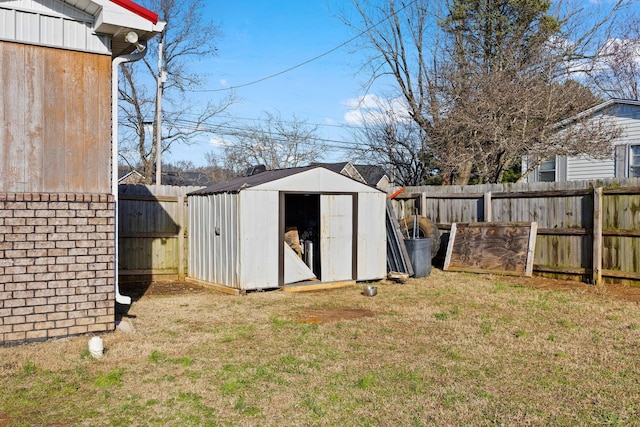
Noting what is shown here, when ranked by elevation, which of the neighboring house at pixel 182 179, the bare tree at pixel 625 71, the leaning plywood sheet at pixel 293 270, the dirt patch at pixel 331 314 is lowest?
the dirt patch at pixel 331 314

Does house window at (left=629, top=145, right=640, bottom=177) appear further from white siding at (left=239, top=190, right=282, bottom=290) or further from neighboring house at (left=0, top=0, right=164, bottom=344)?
neighboring house at (left=0, top=0, right=164, bottom=344)

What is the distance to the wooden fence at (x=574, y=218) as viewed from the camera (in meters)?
9.34

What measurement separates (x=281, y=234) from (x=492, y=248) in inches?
180

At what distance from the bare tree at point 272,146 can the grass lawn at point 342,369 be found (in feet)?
80.7

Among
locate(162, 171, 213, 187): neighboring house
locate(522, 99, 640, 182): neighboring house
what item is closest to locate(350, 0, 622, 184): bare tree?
locate(522, 99, 640, 182): neighboring house

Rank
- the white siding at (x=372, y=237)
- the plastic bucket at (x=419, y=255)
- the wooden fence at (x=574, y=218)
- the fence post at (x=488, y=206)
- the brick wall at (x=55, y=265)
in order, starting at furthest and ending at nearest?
1. the fence post at (x=488, y=206)
2. the plastic bucket at (x=419, y=255)
3. the white siding at (x=372, y=237)
4. the wooden fence at (x=574, y=218)
5. the brick wall at (x=55, y=265)

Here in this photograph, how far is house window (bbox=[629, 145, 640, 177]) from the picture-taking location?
14516 mm

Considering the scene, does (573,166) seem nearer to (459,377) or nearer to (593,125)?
(593,125)

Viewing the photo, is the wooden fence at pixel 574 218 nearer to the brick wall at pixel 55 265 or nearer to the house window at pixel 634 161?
the house window at pixel 634 161

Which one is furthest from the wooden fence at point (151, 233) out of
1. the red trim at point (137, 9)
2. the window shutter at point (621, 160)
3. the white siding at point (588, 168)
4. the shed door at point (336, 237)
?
the window shutter at point (621, 160)

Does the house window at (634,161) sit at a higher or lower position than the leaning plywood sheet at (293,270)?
higher

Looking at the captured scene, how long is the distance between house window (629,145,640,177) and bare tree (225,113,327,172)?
19.9 meters

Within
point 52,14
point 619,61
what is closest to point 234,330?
point 52,14

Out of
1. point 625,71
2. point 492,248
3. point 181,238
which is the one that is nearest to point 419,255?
point 492,248
